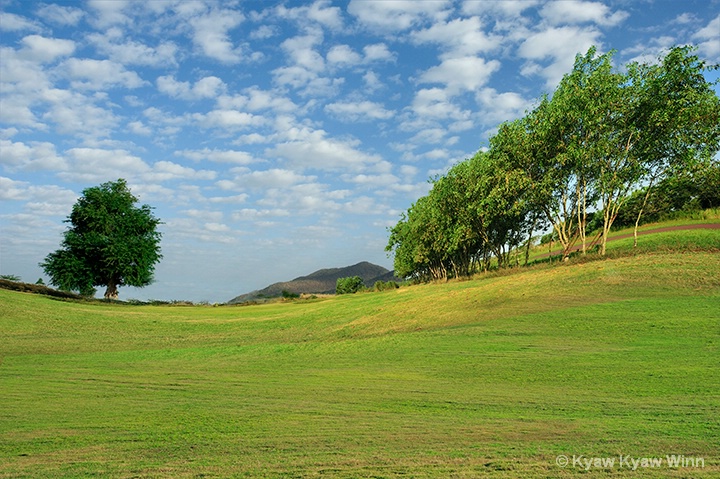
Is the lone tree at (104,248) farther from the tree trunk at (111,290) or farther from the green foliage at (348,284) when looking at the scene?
the green foliage at (348,284)

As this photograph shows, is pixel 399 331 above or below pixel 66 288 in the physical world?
below

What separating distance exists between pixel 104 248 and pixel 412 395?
54136mm

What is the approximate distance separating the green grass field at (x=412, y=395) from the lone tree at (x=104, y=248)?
31376 millimetres

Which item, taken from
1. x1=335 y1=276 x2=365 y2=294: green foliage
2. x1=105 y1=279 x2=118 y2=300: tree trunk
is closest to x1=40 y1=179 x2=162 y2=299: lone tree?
x1=105 y1=279 x2=118 y2=300: tree trunk

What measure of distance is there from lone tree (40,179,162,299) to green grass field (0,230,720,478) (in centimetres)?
3138

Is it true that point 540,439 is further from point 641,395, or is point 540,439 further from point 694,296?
point 694,296

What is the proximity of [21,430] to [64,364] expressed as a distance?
11.7m

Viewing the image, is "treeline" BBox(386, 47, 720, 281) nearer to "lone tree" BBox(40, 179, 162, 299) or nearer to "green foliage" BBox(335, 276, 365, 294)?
"lone tree" BBox(40, 179, 162, 299)

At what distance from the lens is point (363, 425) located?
28.1ft

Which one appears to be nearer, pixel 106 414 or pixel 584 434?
pixel 584 434

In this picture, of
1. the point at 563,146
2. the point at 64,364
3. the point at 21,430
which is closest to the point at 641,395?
the point at 21,430

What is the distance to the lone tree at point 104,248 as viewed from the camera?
185 feet

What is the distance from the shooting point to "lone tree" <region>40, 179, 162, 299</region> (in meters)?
56.4

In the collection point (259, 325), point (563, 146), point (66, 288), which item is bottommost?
point (259, 325)
